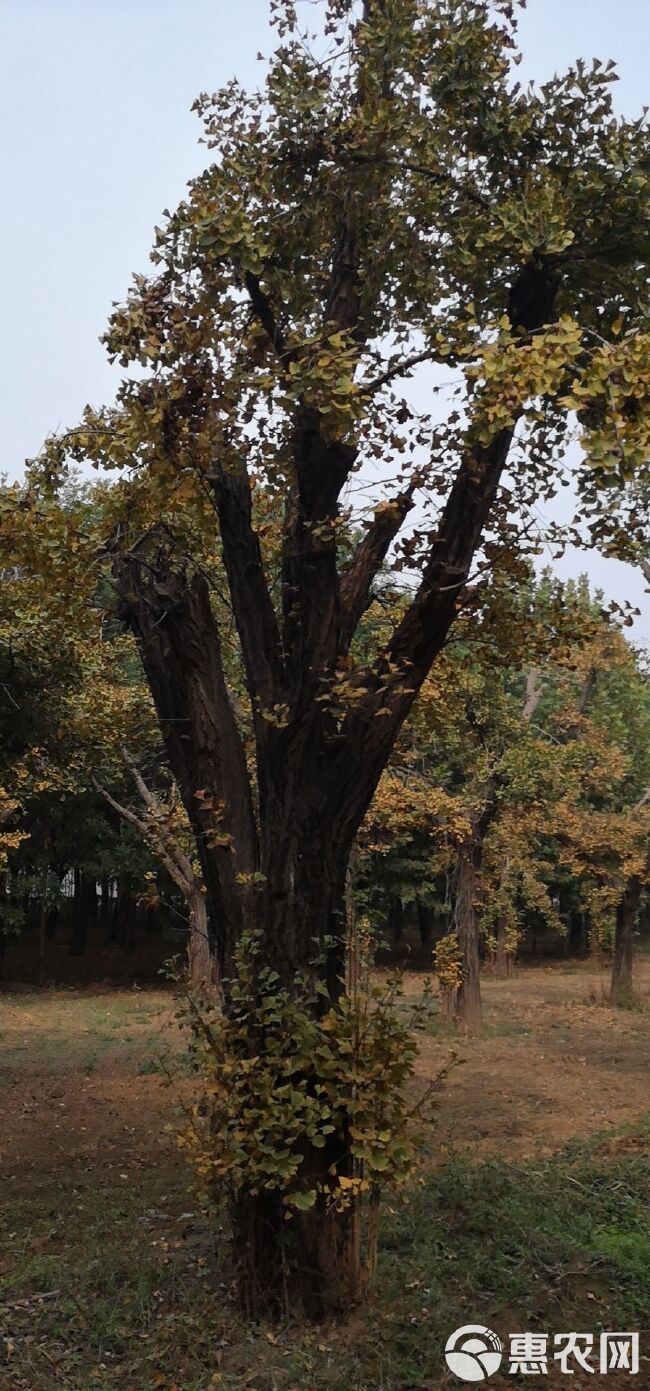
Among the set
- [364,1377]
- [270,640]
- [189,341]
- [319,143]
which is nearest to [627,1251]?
[364,1377]

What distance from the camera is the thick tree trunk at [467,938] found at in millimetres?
16234

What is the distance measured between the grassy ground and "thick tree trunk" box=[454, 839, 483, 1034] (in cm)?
476

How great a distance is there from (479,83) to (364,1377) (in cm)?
624

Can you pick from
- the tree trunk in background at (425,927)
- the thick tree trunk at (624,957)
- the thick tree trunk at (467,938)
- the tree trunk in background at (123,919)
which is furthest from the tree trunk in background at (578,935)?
the thick tree trunk at (467,938)

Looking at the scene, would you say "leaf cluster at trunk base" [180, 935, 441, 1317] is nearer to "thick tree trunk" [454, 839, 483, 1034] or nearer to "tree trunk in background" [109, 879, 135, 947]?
"thick tree trunk" [454, 839, 483, 1034]

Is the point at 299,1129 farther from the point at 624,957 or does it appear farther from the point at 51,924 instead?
the point at 51,924

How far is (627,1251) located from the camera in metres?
5.66

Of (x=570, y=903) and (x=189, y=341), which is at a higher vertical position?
(x=189, y=341)

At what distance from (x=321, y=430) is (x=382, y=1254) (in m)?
4.41

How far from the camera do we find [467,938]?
53.4ft

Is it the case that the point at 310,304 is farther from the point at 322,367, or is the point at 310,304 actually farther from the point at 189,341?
the point at 322,367

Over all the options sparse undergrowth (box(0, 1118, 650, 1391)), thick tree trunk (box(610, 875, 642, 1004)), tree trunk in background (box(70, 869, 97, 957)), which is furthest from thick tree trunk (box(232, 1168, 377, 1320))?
tree trunk in background (box(70, 869, 97, 957))

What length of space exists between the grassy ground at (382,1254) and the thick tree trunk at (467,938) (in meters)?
4.76

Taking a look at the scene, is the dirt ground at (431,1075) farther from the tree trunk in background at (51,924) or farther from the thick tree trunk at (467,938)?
the tree trunk in background at (51,924)
